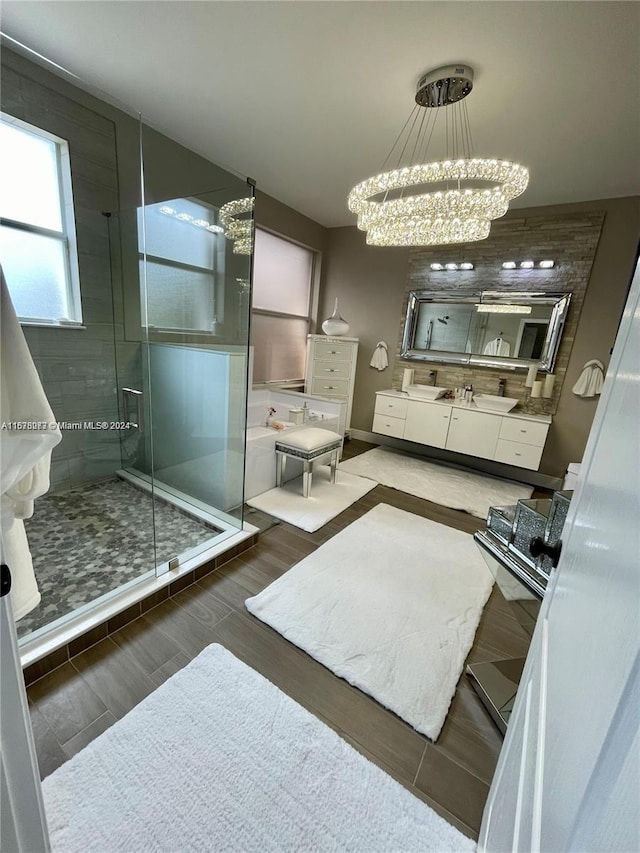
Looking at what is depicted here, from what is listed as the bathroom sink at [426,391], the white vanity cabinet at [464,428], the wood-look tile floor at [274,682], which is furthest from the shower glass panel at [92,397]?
the bathroom sink at [426,391]

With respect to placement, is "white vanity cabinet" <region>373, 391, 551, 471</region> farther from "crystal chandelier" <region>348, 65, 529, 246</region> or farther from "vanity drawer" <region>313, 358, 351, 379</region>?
"crystal chandelier" <region>348, 65, 529, 246</region>

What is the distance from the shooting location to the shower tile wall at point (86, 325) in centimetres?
233

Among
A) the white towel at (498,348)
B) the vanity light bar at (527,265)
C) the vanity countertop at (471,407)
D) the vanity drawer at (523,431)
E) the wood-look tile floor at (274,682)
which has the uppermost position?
the vanity light bar at (527,265)

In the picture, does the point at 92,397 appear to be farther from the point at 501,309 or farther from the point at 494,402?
the point at 501,309

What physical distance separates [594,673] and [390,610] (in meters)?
1.63

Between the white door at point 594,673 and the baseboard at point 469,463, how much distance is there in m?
3.58

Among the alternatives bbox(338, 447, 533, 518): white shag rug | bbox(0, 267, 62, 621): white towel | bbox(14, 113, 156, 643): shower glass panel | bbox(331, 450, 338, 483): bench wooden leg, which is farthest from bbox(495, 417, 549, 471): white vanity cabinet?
bbox(0, 267, 62, 621): white towel

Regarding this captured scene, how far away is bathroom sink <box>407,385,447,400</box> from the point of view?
4.19m

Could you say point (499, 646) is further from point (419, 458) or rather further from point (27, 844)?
point (419, 458)

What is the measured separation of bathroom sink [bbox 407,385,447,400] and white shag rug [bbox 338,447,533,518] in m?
0.83

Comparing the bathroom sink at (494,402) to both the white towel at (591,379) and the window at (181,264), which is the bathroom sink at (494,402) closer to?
the white towel at (591,379)

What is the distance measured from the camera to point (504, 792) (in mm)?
822

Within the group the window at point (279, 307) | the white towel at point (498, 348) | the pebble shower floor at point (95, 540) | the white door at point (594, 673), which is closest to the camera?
the white door at point (594, 673)

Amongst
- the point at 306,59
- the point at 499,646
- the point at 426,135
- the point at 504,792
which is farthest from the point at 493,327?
the point at 504,792
